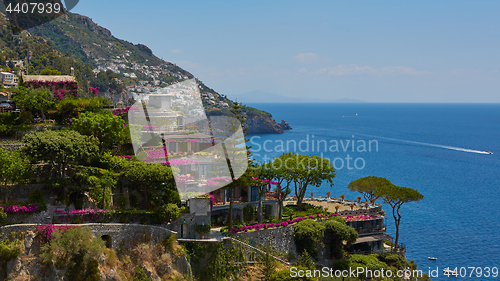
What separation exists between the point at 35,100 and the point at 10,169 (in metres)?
13.7

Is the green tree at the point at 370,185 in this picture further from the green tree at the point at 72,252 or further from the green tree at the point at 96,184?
the green tree at the point at 72,252

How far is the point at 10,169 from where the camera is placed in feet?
110

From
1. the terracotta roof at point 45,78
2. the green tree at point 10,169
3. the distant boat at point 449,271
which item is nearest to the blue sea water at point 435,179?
the distant boat at point 449,271

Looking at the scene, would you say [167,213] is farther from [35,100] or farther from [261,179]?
[35,100]

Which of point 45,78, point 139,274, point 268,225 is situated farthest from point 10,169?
point 268,225

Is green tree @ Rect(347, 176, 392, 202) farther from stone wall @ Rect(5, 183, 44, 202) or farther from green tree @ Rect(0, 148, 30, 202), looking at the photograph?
green tree @ Rect(0, 148, 30, 202)

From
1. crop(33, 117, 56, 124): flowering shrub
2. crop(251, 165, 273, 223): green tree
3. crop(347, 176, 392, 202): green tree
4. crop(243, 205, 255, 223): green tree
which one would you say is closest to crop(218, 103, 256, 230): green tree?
crop(251, 165, 273, 223): green tree

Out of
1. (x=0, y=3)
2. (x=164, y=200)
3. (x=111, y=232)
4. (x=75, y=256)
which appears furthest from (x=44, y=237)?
(x=0, y=3)

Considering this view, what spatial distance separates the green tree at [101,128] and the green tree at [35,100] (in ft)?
19.1

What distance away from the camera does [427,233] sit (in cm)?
6219

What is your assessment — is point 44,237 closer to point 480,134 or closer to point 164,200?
point 164,200

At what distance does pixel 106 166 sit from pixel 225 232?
12318mm

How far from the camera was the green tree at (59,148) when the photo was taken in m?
34.2

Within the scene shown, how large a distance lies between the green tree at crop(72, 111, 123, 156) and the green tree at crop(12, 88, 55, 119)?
19.1ft
